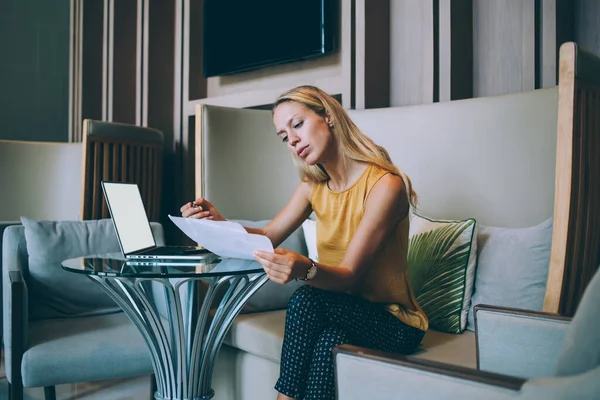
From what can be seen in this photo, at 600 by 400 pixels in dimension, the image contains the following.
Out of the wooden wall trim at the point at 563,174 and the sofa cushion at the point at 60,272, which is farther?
the sofa cushion at the point at 60,272

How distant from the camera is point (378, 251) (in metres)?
1.70

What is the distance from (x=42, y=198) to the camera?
159 inches

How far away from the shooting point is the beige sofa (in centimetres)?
200

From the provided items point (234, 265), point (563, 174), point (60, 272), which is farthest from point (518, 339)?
point (60, 272)

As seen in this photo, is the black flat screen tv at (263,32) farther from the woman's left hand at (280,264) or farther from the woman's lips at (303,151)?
the woman's left hand at (280,264)

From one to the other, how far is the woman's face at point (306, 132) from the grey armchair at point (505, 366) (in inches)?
28.1

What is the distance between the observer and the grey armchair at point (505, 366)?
0.71 meters

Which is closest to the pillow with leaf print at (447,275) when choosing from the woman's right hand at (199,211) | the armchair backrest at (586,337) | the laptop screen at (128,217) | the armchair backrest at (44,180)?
the woman's right hand at (199,211)

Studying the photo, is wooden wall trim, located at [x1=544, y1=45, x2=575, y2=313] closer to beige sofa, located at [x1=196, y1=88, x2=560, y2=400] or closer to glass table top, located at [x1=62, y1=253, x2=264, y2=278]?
beige sofa, located at [x1=196, y1=88, x2=560, y2=400]

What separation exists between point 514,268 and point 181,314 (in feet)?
3.31

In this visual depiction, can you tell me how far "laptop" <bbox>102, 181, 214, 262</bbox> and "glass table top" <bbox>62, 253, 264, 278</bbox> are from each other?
0.10ft

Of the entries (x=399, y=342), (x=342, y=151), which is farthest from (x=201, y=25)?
(x=399, y=342)

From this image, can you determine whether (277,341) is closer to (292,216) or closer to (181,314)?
(181,314)

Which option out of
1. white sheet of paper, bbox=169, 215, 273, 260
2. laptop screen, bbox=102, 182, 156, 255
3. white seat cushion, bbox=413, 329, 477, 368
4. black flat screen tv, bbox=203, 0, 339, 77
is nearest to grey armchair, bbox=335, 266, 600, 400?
white seat cushion, bbox=413, 329, 477, 368
